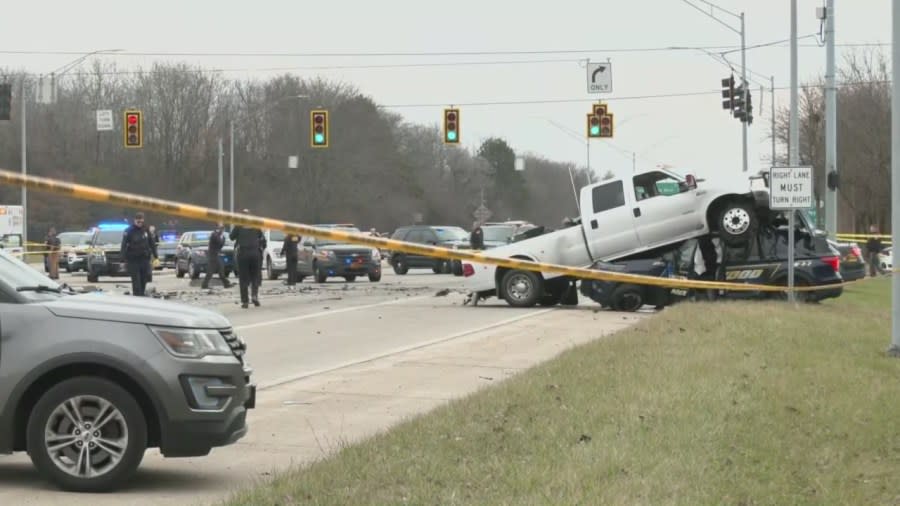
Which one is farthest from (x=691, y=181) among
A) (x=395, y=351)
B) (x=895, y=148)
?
(x=395, y=351)

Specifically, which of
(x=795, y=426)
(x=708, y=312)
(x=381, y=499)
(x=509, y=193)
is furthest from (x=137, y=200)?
(x=509, y=193)

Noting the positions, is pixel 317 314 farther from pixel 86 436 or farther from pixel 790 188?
pixel 86 436

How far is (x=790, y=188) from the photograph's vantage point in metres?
22.1

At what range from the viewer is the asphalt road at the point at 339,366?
840 centimetres

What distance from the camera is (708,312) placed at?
19.8 metres

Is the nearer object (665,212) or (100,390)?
(100,390)

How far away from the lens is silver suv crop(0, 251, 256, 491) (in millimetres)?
7664

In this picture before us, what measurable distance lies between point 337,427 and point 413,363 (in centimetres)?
506

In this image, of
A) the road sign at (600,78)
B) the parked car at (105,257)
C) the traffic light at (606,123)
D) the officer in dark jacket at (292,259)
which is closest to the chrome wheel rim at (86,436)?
the officer in dark jacket at (292,259)

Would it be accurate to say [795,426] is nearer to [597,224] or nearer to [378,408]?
[378,408]

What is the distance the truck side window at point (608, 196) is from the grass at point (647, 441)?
1201 cm

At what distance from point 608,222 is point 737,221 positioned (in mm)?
2557

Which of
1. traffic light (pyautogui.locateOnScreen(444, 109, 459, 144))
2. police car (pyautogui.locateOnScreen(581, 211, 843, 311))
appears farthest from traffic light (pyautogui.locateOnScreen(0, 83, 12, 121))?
police car (pyautogui.locateOnScreen(581, 211, 843, 311))

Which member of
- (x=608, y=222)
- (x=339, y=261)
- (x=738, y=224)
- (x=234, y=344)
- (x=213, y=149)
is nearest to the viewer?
(x=234, y=344)
